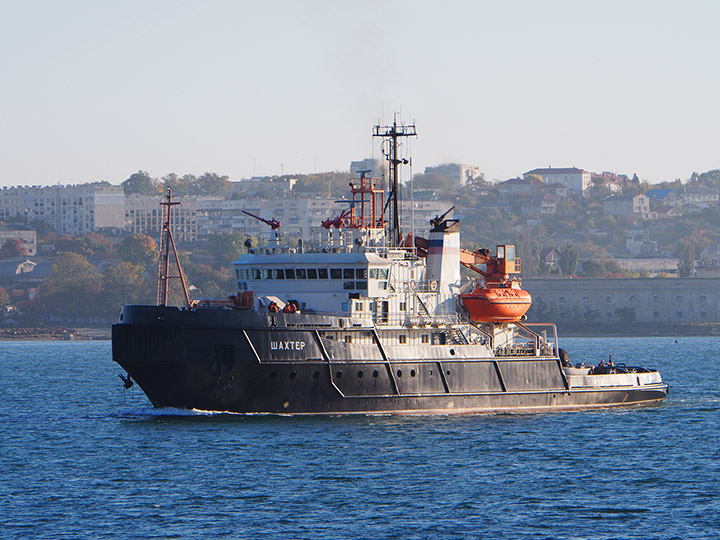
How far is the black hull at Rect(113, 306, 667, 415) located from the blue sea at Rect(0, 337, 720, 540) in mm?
705

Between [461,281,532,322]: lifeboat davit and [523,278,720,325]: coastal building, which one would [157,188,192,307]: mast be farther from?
[523,278,720,325]: coastal building

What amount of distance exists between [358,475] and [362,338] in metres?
9.59

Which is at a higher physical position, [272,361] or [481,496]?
[272,361]

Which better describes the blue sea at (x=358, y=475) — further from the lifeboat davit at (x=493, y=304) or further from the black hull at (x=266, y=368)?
the lifeboat davit at (x=493, y=304)

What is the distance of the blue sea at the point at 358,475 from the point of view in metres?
33.0

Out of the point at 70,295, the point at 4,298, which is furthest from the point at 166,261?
the point at 4,298

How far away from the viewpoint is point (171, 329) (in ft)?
149

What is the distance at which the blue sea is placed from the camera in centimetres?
3297

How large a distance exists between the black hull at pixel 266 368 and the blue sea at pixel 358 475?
705mm

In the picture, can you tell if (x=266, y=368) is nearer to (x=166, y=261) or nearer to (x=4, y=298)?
(x=166, y=261)

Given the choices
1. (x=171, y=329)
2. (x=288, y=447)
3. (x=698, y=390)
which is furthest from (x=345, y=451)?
(x=698, y=390)

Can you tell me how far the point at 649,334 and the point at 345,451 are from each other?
14095cm

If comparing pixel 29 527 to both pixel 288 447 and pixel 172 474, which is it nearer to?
pixel 172 474

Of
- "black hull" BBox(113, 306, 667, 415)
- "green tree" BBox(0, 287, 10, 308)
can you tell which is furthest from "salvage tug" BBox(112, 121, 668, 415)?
"green tree" BBox(0, 287, 10, 308)
